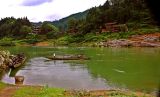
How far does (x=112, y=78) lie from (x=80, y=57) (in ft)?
91.3

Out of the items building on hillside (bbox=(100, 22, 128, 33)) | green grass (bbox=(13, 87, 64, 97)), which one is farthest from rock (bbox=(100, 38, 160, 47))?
green grass (bbox=(13, 87, 64, 97))

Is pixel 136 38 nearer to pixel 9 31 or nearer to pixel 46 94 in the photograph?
pixel 46 94

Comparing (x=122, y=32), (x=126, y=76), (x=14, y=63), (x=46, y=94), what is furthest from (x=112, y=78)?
(x=122, y=32)

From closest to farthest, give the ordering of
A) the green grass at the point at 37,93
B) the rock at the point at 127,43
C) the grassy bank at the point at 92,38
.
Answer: the green grass at the point at 37,93, the rock at the point at 127,43, the grassy bank at the point at 92,38

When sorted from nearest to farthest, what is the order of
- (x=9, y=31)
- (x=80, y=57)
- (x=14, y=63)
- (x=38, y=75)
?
1. (x=38, y=75)
2. (x=14, y=63)
3. (x=80, y=57)
4. (x=9, y=31)

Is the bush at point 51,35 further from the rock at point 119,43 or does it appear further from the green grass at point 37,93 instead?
the green grass at point 37,93

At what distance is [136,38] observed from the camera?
10656cm

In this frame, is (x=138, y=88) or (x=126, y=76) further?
(x=126, y=76)

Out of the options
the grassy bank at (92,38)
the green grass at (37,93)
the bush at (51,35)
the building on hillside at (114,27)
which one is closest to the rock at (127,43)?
the grassy bank at (92,38)

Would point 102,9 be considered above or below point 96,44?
above

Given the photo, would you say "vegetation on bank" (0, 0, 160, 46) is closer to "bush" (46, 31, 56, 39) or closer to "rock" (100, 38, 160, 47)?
"bush" (46, 31, 56, 39)

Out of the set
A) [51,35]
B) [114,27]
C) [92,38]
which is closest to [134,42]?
[92,38]

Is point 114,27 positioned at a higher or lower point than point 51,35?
higher

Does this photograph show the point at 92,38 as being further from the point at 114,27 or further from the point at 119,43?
the point at 119,43
